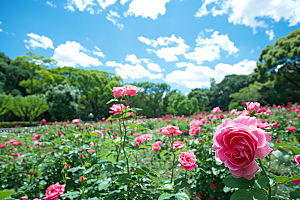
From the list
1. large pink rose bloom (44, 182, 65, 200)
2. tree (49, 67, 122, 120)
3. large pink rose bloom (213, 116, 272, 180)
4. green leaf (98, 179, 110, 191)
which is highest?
tree (49, 67, 122, 120)

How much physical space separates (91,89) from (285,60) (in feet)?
83.1

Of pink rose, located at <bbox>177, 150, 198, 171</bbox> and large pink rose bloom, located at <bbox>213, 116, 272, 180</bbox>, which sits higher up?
large pink rose bloom, located at <bbox>213, 116, 272, 180</bbox>

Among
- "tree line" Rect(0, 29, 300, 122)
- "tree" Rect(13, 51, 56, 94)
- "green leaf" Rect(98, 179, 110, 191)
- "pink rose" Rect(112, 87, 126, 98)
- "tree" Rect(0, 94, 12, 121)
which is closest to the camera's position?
"green leaf" Rect(98, 179, 110, 191)

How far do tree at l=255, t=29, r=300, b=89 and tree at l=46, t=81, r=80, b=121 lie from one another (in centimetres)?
2335

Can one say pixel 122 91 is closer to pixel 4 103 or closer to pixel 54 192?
pixel 54 192

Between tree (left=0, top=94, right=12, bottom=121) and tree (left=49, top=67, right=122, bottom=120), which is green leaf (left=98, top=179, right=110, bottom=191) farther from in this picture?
tree (left=49, top=67, right=122, bottom=120)

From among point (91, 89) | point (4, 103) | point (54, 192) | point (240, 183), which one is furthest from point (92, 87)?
point (240, 183)

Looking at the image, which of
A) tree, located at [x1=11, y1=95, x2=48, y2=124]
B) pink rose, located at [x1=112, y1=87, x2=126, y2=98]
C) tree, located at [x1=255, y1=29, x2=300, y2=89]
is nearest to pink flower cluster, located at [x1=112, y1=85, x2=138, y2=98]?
pink rose, located at [x1=112, y1=87, x2=126, y2=98]

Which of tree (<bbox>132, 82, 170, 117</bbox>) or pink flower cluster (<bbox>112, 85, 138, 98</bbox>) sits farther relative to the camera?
tree (<bbox>132, 82, 170, 117</bbox>)

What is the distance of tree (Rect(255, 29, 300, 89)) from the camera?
565 inches

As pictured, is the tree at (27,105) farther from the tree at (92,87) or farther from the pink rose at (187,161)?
the pink rose at (187,161)

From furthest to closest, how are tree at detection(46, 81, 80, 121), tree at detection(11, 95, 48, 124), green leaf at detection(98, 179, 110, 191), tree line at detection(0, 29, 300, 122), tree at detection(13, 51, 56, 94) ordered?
tree at detection(13, 51, 56, 94) → tree at detection(46, 81, 80, 121) → tree line at detection(0, 29, 300, 122) → tree at detection(11, 95, 48, 124) → green leaf at detection(98, 179, 110, 191)

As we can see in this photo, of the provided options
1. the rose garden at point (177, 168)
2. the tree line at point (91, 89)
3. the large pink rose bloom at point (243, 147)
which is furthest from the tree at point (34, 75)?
the large pink rose bloom at point (243, 147)

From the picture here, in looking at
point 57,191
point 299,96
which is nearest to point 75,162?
point 57,191
